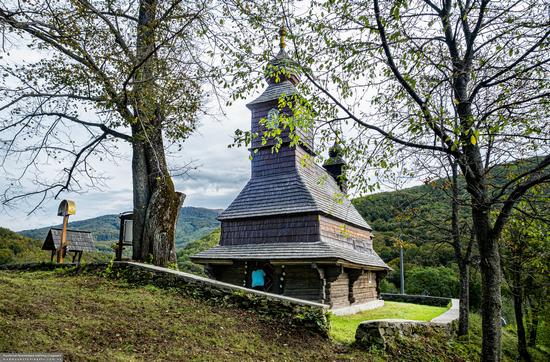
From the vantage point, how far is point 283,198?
15336mm

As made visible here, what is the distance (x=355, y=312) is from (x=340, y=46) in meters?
12.9

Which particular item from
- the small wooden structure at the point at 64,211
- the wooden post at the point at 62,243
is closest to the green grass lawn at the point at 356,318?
the wooden post at the point at 62,243

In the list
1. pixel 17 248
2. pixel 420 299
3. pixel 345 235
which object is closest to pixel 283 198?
pixel 345 235

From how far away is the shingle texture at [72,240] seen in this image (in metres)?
12.1

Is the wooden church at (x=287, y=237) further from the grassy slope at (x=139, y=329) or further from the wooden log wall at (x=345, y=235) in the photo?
the grassy slope at (x=139, y=329)

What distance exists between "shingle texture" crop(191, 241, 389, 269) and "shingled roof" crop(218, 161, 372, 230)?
4.69 ft

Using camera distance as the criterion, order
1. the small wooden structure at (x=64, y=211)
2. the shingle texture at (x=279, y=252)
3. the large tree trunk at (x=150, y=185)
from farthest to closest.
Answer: the shingle texture at (x=279, y=252), the small wooden structure at (x=64, y=211), the large tree trunk at (x=150, y=185)

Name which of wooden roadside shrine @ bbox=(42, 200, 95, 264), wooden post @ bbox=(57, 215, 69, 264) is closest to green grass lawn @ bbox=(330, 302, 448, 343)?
wooden post @ bbox=(57, 215, 69, 264)

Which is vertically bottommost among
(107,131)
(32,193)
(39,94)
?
(32,193)

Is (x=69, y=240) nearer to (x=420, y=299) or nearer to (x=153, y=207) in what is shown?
(x=153, y=207)

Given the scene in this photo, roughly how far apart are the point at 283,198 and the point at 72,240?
855 cm

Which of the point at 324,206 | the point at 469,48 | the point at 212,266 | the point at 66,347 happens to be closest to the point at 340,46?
the point at 469,48

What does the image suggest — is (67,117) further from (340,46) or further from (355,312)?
(355,312)

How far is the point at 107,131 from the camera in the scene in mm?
8977
